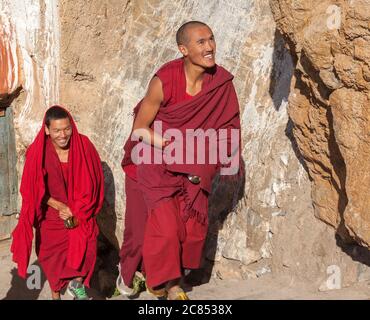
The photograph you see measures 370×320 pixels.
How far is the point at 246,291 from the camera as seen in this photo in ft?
17.8

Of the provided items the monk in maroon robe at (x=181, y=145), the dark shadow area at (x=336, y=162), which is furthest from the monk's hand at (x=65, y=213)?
the dark shadow area at (x=336, y=162)

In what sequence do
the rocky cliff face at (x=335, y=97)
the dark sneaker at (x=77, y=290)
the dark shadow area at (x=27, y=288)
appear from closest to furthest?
the rocky cliff face at (x=335, y=97) < the dark sneaker at (x=77, y=290) < the dark shadow area at (x=27, y=288)

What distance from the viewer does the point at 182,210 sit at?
5.26m

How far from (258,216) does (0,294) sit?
7.15 ft

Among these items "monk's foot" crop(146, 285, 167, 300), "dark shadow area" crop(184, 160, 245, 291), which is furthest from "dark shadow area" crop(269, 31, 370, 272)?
"monk's foot" crop(146, 285, 167, 300)

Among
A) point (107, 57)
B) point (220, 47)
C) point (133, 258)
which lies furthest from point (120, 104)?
point (133, 258)

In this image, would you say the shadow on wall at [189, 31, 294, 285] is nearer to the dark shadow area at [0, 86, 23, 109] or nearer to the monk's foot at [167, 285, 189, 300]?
the monk's foot at [167, 285, 189, 300]

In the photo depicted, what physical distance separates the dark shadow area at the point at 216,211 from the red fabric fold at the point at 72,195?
0.90 metres

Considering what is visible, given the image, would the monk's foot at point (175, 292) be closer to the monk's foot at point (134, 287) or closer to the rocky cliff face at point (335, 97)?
the monk's foot at point (134, 287)

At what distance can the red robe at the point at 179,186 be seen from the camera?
511cm

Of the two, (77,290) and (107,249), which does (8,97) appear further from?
(77,290)

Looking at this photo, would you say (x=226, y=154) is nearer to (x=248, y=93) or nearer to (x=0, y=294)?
(x=248, y=93)

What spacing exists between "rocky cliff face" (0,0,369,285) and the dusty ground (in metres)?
0.12

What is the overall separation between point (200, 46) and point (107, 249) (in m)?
2.78
